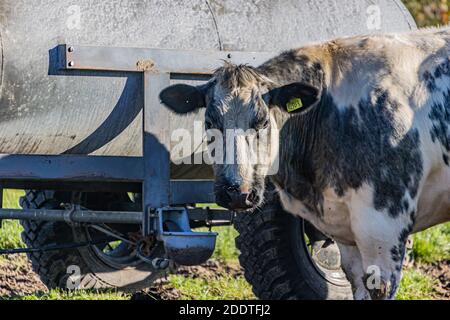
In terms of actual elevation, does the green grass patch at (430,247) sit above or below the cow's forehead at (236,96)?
below

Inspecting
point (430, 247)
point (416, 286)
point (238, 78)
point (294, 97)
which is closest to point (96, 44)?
point (238, 78)

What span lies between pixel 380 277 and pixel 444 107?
107 centimetres

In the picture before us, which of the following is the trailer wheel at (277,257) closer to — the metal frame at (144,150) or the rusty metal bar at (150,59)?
the metal frame at (144,150)

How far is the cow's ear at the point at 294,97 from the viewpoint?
6.64 m

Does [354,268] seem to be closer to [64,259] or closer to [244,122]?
[244,122]

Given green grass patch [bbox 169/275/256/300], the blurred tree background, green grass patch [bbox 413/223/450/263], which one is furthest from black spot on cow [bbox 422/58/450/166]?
the blurred tree background

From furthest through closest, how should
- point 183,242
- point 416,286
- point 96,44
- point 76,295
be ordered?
point 416,286, point 76,295, point 96,44, point 183,242

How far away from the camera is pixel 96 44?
7.09m

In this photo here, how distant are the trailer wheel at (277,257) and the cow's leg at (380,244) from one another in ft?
3.39

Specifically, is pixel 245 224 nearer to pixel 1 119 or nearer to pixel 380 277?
pixel 380 277

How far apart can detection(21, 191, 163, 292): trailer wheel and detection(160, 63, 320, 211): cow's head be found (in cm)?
199

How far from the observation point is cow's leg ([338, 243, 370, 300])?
7086mm

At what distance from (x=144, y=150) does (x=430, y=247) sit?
379 centimetres

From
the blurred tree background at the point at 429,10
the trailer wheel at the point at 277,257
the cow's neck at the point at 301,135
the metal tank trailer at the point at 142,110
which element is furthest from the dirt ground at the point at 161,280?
the blurred tree background at the point at 429,10
